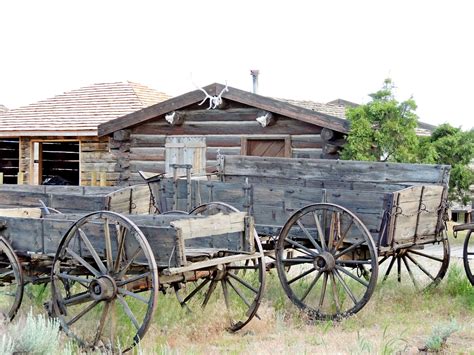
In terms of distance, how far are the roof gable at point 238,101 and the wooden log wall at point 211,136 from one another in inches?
10.8

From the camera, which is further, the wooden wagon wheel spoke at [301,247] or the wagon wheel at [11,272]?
the wooden wagon wheel spoke at [301,247]

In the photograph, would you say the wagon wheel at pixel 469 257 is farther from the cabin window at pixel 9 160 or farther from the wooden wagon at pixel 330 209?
the cabin window at pixel 9 160

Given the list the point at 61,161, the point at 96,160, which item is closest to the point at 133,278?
the point at 96,160

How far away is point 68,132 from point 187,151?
156 inches

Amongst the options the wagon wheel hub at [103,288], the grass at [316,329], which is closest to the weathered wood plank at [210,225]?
the wagon wheel hub at [103,288]

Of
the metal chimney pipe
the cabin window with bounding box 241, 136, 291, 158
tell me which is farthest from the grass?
the metal chimney pipe

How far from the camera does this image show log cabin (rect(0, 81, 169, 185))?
19328 millimetres

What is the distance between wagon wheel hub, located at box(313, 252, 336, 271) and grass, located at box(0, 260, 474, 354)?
0.58 metres

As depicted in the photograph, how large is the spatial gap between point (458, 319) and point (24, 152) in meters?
15.4

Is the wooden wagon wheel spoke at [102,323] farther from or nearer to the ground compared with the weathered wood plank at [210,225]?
nearer to the ground

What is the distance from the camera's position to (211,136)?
16.9m

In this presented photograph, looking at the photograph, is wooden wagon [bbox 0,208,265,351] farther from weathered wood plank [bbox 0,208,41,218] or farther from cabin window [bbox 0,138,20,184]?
cabin window [bbox 0,138,20,184]

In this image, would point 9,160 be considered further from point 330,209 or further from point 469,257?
point 330,209

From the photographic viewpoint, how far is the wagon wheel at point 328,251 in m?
8.16
